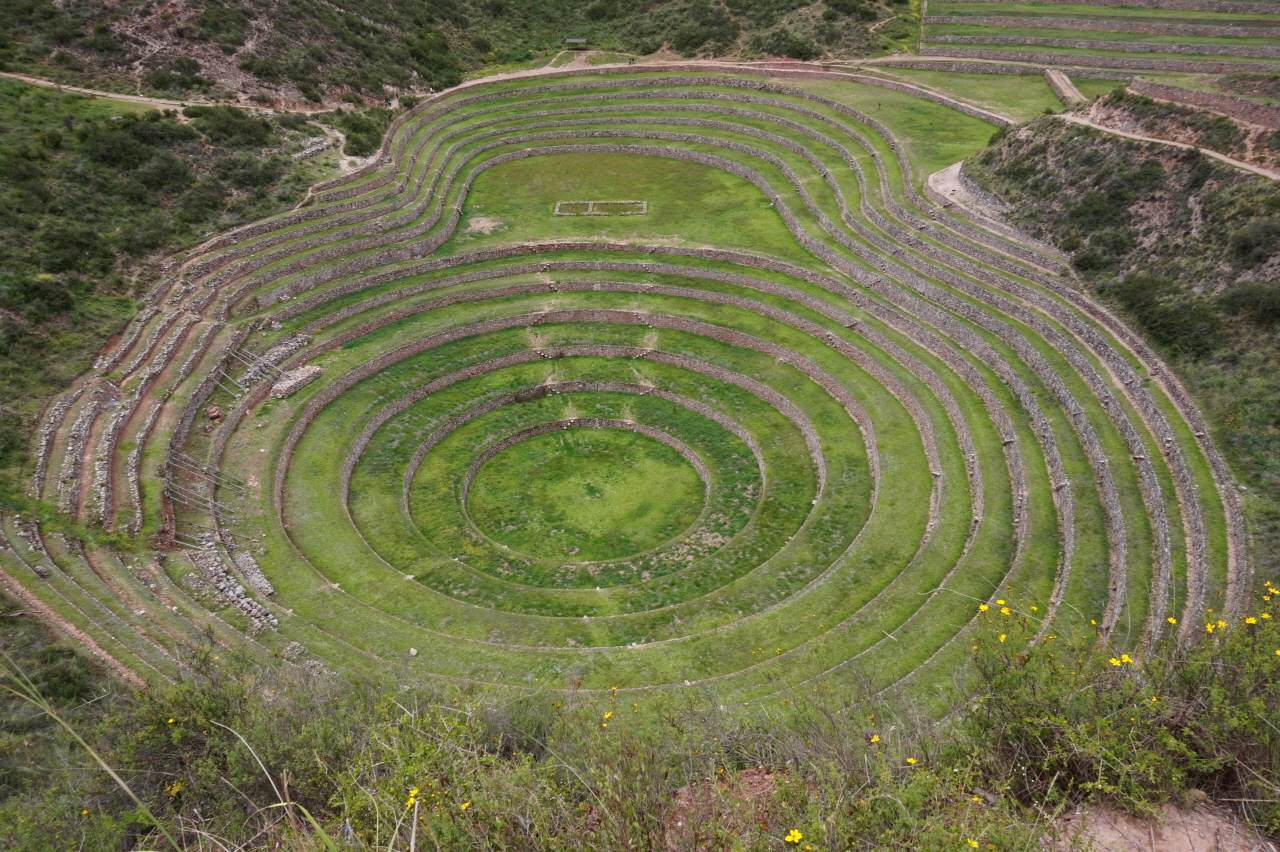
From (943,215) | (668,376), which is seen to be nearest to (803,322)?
(668,376)

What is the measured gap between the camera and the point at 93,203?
36875 mm

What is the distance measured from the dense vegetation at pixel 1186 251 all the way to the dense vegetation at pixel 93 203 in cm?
4342

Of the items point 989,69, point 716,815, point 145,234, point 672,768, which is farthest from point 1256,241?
point 145,234

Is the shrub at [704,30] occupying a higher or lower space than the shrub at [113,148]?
higher

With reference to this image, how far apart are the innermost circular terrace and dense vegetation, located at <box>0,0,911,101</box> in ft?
122

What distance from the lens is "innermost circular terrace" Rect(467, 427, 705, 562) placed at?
29625mm

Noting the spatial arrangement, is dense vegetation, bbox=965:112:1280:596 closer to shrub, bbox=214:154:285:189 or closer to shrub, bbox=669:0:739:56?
shrub, bbox=669:0:739:56

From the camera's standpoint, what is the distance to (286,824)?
11414 millimetres

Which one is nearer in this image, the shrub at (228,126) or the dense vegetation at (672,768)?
the dense vegetation at (672,768)

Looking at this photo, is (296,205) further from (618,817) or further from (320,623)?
(618,817)

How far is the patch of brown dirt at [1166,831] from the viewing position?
9.86 meters

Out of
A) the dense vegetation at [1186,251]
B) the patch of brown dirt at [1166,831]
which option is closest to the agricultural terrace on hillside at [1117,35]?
the dense vegetation at [1186,251]

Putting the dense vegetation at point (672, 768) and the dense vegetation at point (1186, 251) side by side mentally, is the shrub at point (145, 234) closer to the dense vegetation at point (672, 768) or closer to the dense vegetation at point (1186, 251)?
the dense vegetation at point (672, 768)

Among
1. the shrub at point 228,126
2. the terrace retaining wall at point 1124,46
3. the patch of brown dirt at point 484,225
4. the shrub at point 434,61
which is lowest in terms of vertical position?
the patch of brown dirt at point 484,225
